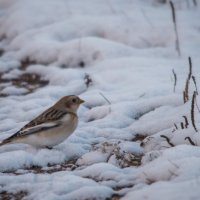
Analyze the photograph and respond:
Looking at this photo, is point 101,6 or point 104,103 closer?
point 104,103

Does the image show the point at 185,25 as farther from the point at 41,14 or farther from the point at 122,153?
→ the point at 122,153

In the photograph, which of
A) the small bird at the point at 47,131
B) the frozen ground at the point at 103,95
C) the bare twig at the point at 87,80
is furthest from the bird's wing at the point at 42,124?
the bare twig at the point at 87,80

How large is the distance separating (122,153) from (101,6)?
5615mm

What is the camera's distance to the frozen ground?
4.24m

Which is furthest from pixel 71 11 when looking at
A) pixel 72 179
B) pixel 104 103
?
pixel 72 179

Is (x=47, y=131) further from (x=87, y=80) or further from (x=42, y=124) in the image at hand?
(x=87, y=80)

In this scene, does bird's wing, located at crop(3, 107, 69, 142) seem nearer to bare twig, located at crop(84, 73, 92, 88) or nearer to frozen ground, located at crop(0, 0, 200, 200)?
frozen ground, located at crop(0, 0, 200, 200)

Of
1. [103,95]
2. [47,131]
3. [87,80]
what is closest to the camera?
[47,131]

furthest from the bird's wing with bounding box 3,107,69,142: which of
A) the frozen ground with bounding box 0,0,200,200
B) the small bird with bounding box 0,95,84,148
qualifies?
the frozen ground with bounding box 0,0,200,200

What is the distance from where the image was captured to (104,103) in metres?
6.76

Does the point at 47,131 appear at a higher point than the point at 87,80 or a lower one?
higher

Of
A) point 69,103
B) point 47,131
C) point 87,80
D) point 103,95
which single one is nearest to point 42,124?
point 47,131

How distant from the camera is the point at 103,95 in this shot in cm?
691

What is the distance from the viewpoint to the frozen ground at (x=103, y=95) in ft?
13.9
